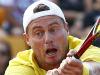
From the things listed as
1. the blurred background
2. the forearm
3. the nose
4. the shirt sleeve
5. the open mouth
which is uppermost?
the nose

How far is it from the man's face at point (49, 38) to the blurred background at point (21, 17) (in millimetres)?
3870

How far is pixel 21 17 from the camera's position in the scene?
1020 centimetres

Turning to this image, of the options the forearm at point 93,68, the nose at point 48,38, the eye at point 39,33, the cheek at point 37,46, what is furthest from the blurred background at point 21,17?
the forearm at point 93,68

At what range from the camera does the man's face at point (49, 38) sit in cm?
523

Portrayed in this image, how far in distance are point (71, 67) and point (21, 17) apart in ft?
19.0

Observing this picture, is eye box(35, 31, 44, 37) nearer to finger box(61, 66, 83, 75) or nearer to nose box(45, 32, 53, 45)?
nose box(45, 32, 53, 45)

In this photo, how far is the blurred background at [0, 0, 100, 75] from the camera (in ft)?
31.3

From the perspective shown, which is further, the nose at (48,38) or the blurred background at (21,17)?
the blurred background at (21,17)

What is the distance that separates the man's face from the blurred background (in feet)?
12.7

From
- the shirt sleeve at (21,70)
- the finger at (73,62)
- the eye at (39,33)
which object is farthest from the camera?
the shirt sleeve at (21,70)

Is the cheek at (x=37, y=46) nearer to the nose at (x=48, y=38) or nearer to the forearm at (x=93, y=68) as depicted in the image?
the nose at (x=48, y=38)

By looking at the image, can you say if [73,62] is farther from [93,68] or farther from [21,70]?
[21,70]

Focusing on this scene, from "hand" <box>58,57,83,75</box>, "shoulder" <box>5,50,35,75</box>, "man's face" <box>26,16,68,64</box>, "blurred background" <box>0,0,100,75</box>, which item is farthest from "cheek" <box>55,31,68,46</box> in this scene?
"blurred background" <box>0,0,100,75</box>

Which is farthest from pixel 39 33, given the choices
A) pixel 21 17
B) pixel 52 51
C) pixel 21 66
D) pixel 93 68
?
pixel 21 17
